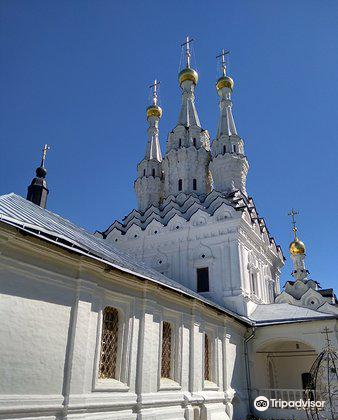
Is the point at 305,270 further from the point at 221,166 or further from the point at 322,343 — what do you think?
the point at 322,343

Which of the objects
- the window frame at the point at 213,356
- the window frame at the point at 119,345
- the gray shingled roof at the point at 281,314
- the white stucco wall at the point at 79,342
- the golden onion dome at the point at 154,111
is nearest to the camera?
the white stucco wall at the point at 79,342

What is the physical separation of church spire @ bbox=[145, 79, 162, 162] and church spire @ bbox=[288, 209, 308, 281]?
12129mm

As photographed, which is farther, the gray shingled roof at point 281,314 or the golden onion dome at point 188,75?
the golden onion dome at point 188,75

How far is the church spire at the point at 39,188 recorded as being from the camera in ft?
39.5

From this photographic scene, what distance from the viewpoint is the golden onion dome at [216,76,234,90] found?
83.8ft

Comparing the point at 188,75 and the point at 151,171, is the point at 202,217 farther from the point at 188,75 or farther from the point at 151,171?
the point at 188,75

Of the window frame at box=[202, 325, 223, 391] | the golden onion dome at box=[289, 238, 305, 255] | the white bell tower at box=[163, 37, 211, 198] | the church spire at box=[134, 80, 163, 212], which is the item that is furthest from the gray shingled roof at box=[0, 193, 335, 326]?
the golden onion dome at box=[289, 238, 305, 255]

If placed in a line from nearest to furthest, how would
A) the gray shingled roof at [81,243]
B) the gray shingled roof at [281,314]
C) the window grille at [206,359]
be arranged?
1. the gray shingled roof at [81,243]
2. the window grille at [206,359]
3. the gray shingled roof at [281,314]

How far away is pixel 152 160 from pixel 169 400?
17.8 meters

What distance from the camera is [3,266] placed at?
5.79 m

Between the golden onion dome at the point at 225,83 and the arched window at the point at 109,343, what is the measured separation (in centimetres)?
2089

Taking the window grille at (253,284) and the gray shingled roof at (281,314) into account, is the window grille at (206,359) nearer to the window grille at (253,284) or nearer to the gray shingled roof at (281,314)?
the gray shingled roof at (281,314)

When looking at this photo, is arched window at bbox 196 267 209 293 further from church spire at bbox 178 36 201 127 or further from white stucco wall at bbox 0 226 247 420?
church spire at bbox 178 36 201 127

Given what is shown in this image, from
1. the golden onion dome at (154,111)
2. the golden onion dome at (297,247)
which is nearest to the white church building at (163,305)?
the golden onion dome at (154,111)
